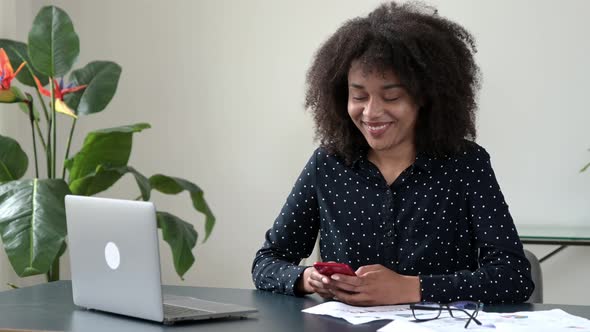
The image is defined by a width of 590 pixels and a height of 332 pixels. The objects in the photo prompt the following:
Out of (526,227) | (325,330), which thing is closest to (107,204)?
(325,330)

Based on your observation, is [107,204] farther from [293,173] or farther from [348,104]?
[293,173]

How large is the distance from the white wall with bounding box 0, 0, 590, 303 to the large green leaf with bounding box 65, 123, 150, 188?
66 cm

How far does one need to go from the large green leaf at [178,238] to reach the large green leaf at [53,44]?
60 centimetres

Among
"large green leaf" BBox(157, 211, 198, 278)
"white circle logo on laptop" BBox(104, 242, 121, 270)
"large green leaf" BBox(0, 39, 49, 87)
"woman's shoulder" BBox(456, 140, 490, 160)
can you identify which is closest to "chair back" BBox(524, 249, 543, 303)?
"woman's shoulder" BBox(456, 140, 490, 160)

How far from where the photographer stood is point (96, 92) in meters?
3.35

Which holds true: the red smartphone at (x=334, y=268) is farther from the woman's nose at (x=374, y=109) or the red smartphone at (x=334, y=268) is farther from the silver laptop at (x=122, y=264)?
the woman's nose at (x=374, y=109)

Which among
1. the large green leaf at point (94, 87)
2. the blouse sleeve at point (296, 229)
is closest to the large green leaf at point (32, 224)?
the large green leaf at point (94, 87)

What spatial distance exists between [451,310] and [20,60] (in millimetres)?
2132

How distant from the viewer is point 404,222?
2.20 metres

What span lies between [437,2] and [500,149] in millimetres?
577

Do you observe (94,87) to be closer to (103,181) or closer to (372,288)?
(103,181)

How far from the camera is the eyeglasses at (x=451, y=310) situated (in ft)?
5.68

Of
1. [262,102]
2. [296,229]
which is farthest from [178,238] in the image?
[296,229]

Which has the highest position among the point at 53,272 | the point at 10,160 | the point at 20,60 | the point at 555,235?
the point at 20,60
